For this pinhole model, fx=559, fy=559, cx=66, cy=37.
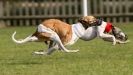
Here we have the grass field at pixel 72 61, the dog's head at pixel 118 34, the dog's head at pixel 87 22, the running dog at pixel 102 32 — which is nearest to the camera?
the grass field at pixel 72 61

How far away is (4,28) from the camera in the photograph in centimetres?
2080

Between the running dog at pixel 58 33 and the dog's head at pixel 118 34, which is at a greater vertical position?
the running dog at pixel 58 33

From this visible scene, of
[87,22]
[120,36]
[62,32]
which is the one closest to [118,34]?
[120,36]

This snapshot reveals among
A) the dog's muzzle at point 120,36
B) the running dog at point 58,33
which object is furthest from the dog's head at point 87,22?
the dog's muzzle at point 120,36

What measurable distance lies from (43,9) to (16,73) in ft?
43.6

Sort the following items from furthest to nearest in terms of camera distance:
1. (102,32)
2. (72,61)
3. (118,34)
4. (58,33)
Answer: (118,34)
(102,32)
(72,61)
(58,33)

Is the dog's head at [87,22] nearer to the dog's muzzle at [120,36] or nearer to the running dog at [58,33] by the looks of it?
the running dog at [58,33]

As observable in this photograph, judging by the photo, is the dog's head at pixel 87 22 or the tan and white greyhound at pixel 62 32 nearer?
the tan and white greyhound at pixel 62 32

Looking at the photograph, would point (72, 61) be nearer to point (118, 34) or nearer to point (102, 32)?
point (102, 32)

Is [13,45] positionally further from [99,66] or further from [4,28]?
[4,28]

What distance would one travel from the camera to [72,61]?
9961 millimetres

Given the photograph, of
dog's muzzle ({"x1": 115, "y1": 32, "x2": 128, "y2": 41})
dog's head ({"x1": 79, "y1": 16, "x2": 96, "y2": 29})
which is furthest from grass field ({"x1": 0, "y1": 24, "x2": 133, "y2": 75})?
dog's head ({"x1": 79, "y1": 16, "x2": 96, "y2": 29})

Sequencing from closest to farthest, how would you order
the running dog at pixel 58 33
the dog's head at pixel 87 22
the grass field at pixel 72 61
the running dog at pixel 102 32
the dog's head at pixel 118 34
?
the grass field at pixel 72 61 < the running dog at pixel 58 33 < the dog's head at pixel 87 22 < the running dog at pixel 102 32 < the dog's head at pixel 118 34

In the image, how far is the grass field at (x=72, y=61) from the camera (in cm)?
866
